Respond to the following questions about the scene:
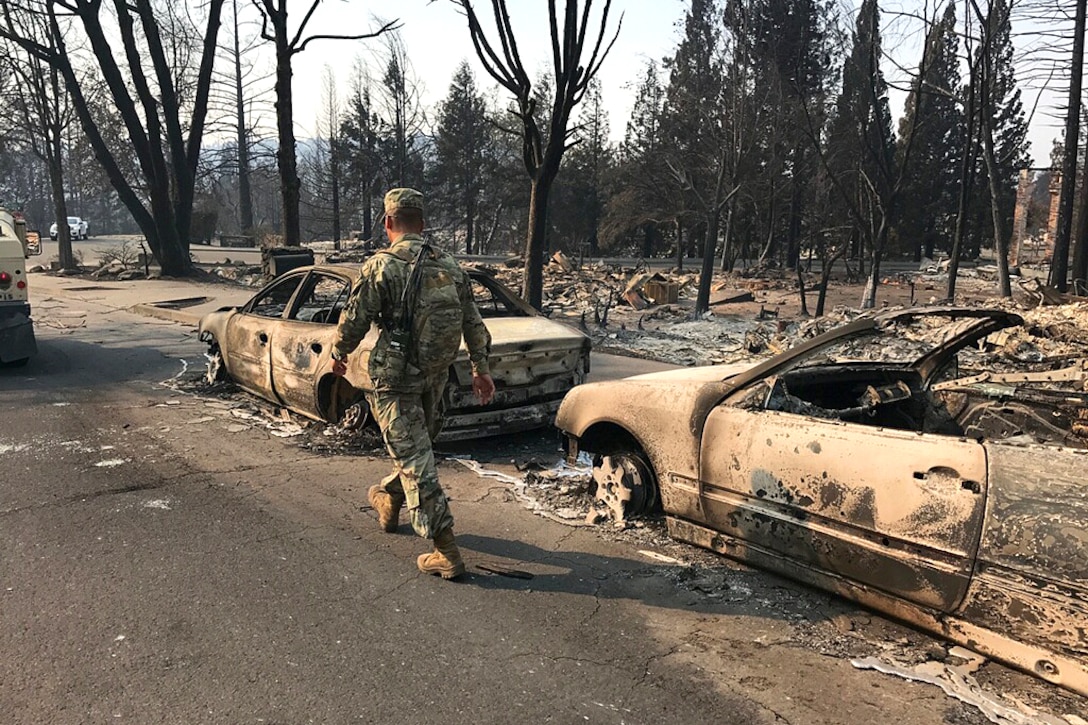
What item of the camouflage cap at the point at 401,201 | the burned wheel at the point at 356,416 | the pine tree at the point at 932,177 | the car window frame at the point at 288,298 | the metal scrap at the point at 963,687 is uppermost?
the pine tree at the point at 932,177

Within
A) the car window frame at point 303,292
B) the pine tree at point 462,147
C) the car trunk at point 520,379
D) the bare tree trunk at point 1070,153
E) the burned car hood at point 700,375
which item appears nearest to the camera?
the burned car hood at point 700,375

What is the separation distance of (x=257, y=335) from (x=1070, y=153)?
65.8ft

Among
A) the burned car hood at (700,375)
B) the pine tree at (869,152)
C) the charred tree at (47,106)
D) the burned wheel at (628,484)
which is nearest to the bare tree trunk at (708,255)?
the pine tree at (869,152)

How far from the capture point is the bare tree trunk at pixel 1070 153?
16547mm

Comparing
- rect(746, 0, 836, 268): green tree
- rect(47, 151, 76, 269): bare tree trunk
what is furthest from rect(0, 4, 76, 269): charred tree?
rect(746, 0, 836, 268): green tree

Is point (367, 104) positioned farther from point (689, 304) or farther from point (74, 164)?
→ point (689, 304)

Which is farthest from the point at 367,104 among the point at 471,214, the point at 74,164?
the point at 74,164

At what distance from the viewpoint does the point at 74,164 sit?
49125 millimetres

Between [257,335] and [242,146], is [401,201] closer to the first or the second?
[257,335]

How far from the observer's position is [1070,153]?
18.1 meters

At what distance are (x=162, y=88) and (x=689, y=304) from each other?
16.9 m

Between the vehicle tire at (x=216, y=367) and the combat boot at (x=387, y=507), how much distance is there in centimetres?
433

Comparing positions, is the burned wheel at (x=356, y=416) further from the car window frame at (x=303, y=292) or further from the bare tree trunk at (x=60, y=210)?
the bare tree trunk at (x=60, y=210)

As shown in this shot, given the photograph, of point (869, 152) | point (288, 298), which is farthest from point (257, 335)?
point (869, 152)
